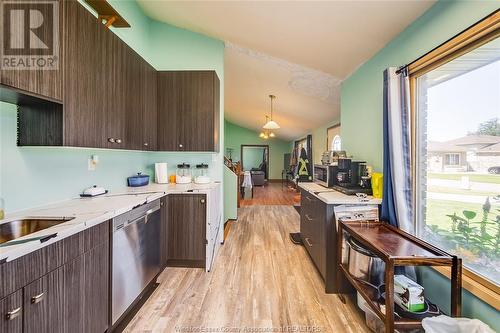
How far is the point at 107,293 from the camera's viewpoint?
1.49 meters

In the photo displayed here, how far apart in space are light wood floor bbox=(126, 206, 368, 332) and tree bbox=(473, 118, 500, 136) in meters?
1.60

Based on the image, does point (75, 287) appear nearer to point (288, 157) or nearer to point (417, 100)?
point (417, 100)

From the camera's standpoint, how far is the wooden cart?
1.30m

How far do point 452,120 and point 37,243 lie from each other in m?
2.60

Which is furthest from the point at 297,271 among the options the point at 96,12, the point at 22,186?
the point at 96,12

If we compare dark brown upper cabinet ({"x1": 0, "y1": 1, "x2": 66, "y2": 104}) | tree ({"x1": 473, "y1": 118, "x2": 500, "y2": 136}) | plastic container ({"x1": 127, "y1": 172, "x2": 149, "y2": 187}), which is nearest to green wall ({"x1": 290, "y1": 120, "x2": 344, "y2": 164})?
tree ({"x1": 473, "y1": 118, "x2": 500, "y2": 136})

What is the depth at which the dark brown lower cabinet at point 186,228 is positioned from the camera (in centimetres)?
249

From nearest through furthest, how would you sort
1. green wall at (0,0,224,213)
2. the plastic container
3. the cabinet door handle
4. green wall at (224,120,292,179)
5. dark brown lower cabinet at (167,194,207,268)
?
the cabinet door handle → green wall at (0,0,224,213) → dark brown lower cabinet at (167,194,207,268) → the plastic container → green wall at (224,120,292,179)

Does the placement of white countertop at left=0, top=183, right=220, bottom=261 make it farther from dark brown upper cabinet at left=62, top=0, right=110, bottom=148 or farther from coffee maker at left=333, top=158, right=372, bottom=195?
coffee maker at left=333, top=158, right=372, bottom=195

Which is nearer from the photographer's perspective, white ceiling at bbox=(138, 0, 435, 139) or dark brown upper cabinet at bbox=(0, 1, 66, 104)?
dark brown upper cabinet at bbox=(0, 1, 66, 104)

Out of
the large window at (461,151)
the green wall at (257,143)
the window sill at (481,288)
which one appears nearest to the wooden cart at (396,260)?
the window sill at (481,288)

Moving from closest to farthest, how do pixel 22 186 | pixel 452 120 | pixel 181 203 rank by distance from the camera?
pixel 22 186 < pixel 452 120 < pixel 181 203

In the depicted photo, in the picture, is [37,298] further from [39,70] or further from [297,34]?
[297,34]

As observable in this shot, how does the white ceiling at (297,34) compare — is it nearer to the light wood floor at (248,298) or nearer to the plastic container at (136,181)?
the plastic container at (136,181)
